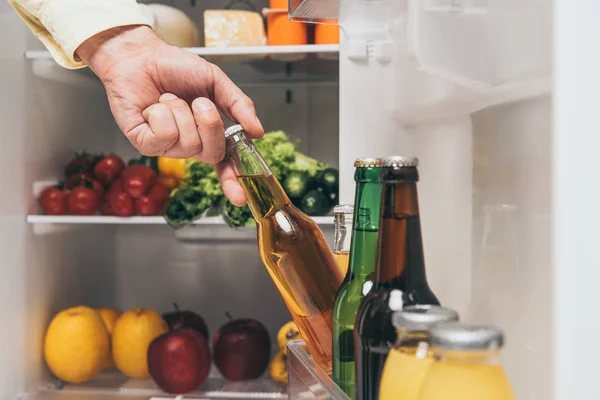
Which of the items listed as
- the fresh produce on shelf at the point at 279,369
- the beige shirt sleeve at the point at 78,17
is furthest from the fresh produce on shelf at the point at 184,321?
the beige shirt sleeve at the point at 78,17

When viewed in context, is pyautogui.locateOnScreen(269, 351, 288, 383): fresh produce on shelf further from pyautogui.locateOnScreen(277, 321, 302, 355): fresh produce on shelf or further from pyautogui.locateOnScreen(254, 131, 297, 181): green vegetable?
pyautogui.locateOnScreen(254, 131, 297, 181): green vegetable

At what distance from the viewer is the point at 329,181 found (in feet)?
5.58

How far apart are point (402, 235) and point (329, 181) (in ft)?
4.31

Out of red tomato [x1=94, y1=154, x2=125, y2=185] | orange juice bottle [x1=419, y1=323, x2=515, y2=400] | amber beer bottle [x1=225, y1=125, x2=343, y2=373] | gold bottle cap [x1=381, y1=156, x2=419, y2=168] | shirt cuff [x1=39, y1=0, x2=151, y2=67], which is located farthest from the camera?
red tomato [x1=94, y1=154, x2=125, y2=185]

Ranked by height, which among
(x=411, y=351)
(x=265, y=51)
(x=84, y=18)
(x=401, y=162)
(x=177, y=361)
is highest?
(x=265, y=51)

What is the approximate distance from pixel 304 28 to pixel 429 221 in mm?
1246

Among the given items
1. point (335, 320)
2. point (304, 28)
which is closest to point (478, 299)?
point (335, 320)

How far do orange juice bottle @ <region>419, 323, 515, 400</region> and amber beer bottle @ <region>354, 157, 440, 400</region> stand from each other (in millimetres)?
86

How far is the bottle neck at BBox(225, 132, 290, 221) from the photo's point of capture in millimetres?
547

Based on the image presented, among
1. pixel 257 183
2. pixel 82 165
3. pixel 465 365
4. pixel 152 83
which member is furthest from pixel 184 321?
pixel 465 365

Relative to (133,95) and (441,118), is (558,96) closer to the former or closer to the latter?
(441,118)

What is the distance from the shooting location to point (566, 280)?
0.29 m

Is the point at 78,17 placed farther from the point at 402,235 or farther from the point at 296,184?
the point at 296,184

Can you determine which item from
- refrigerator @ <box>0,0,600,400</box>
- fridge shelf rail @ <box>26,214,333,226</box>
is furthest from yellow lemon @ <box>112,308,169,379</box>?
refrigerator @ <box>0,0,600,400</box>
